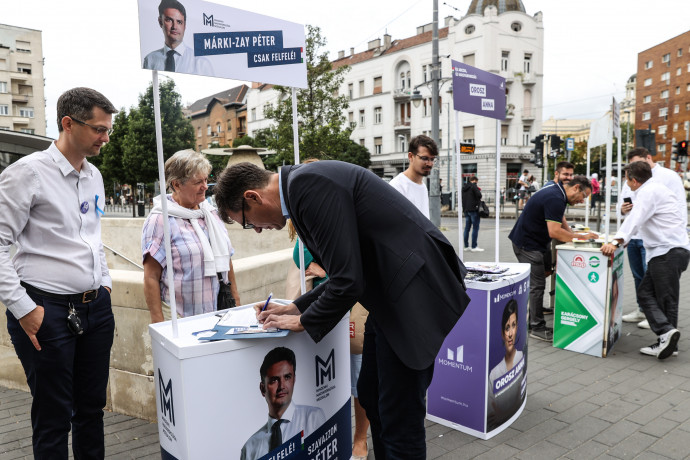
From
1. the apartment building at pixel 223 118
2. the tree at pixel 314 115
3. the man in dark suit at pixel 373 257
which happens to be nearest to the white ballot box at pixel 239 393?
the man in dark suit at pixel 373 257

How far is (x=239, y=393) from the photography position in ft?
6.77

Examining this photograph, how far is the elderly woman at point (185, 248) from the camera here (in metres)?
2.87

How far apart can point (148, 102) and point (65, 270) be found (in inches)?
1578

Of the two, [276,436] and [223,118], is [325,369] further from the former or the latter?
[223,118]

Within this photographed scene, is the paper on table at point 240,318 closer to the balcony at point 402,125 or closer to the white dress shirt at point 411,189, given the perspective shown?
the white dress shirt at point 411,189

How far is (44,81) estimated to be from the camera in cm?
6856

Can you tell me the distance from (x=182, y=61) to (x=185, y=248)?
1127mm

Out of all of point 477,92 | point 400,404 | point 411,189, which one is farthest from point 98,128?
point 411,189

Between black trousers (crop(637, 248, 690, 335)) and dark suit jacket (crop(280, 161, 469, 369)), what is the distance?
381cm

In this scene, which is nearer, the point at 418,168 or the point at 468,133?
the point at 418,168

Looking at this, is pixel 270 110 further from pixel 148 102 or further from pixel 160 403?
pixel 160 403

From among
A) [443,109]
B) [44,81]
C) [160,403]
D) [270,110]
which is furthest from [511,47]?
[44,81]

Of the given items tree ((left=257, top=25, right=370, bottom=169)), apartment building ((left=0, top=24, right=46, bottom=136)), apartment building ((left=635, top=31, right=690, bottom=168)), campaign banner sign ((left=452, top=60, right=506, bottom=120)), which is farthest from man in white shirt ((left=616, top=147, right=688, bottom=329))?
apartment building ((left=635, top=31, right=690, bottom=168))

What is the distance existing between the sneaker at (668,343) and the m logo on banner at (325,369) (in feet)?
12.6
